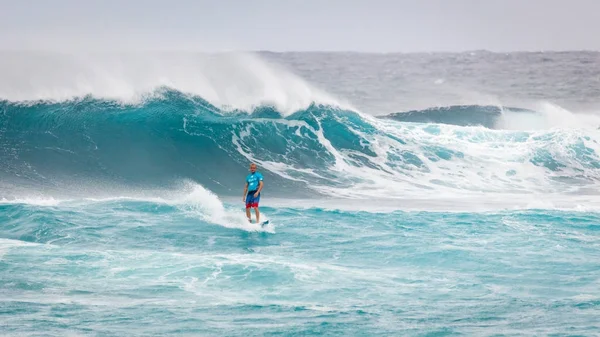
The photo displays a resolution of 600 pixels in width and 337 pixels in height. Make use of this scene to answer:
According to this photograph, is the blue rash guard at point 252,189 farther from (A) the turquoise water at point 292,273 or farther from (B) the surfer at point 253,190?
(A) the turquoise water at point 292,273

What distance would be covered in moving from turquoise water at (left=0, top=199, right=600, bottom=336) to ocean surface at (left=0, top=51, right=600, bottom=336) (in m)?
0.04

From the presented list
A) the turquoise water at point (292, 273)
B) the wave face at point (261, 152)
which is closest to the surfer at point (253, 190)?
the turquoise water at point (292, 273)

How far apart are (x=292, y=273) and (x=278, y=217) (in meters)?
4.59

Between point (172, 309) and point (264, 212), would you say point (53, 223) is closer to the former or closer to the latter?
point (264, 212)

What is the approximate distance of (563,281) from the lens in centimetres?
A: 886

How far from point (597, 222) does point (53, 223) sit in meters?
10.2

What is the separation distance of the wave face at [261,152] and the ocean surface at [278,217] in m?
0.08

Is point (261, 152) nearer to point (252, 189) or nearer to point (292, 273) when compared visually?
point (252, 189)

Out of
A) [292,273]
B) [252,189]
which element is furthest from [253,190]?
[292,273]

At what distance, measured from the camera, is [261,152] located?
67.6 feet

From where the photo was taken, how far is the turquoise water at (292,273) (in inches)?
273

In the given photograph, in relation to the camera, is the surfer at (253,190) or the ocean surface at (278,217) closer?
the ocean surface at (278,217)

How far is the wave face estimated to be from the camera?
59.3 ft

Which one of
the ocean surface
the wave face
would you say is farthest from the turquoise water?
the wave face
